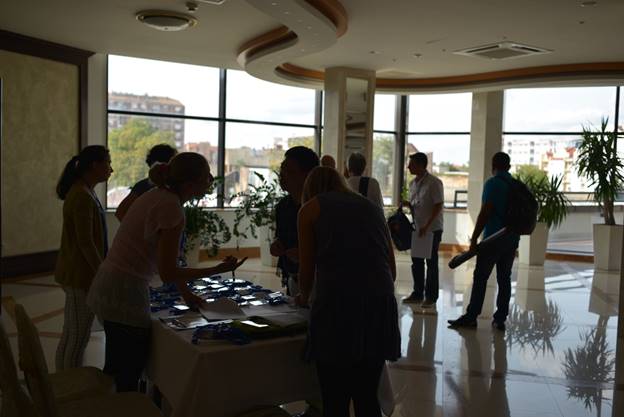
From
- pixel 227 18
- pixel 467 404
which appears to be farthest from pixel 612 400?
pixel 227 18

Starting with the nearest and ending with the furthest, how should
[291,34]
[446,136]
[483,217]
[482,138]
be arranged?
1. [483,217]
2. [291,34]
3. [482,138]
4. [446,136]

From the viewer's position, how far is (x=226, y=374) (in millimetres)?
2305

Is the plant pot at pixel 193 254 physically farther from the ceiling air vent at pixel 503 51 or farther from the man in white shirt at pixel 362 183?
the ceiling air vent at pixel 503 51

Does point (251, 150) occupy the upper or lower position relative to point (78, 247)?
upper

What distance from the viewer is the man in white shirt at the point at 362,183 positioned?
5832mm

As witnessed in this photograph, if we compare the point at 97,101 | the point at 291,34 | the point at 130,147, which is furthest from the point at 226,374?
the point at 130,147

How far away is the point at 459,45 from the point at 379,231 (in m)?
6.51

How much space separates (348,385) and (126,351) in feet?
3.29

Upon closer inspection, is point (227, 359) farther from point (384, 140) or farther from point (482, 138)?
point (384, 140)

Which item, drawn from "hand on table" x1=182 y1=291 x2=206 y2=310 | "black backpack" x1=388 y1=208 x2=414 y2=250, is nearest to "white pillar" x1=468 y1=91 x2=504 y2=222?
"black backpack" x1=388 y1=208 x2=414 y2=250

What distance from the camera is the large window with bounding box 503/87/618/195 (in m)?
12.2

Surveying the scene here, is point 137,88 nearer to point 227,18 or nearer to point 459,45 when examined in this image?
point 227,18

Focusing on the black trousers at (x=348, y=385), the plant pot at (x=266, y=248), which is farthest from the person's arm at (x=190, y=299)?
the plant pot at (x=266, y=248)

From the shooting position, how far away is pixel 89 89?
9.61 meters
